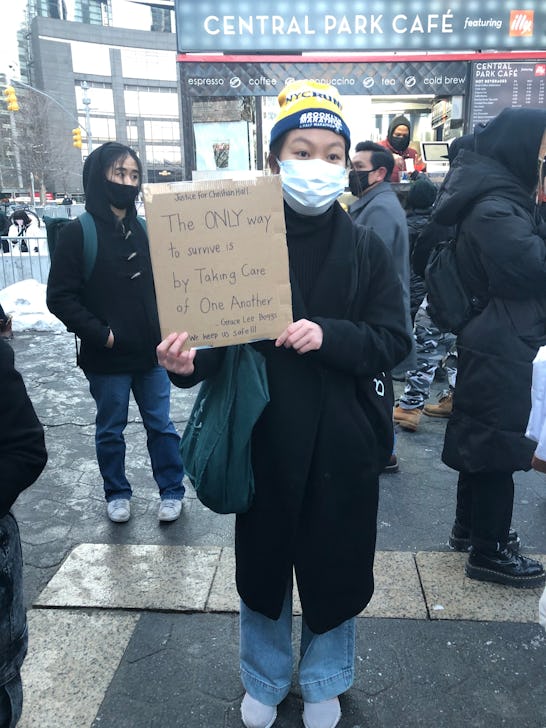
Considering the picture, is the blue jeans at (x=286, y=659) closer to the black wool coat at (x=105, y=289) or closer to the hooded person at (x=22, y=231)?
the black wool coat at (x=105, y=289)

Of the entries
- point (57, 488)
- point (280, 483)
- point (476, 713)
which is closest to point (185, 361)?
point (280, 483)

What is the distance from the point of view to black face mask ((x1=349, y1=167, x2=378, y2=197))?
399 centimetres

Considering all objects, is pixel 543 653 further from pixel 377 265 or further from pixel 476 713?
pixel 377 265

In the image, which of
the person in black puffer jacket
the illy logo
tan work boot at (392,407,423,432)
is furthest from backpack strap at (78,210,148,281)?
the illy logo

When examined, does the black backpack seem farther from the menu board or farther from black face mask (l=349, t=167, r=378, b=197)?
the menu board

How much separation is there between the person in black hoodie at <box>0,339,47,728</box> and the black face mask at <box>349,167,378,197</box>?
9.97 ft

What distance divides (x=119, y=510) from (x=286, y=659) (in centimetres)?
165

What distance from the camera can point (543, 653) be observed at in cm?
230

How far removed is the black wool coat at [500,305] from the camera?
2424 millimetres

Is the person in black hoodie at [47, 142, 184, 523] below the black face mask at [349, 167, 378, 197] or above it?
below

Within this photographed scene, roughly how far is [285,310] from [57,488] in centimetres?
283

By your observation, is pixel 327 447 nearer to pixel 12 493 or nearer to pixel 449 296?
pixel 12 493

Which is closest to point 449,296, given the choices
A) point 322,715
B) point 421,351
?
point 322,715

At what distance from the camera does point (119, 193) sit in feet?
10.4
